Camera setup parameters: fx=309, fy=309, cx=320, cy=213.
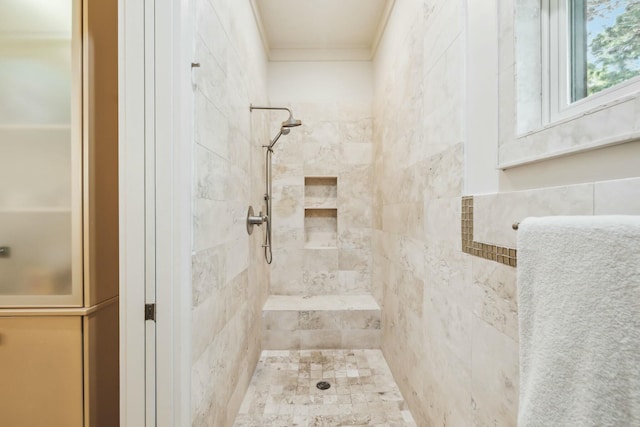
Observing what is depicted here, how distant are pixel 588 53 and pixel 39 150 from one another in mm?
1831

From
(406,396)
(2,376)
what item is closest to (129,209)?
(2,376)

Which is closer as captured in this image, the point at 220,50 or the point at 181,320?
the point at 181,320

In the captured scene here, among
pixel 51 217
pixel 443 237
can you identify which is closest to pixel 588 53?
pixel 443 237

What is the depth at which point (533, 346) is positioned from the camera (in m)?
0.62

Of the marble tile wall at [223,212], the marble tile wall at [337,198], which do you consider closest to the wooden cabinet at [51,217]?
the marble tile wall at [223,212]

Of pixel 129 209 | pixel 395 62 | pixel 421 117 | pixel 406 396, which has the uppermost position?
pixel 395 62

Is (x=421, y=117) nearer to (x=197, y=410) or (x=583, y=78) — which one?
(x=583, y=78)

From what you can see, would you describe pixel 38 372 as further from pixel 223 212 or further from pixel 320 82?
pixel 320 82

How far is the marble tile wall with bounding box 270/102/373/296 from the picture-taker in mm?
3090

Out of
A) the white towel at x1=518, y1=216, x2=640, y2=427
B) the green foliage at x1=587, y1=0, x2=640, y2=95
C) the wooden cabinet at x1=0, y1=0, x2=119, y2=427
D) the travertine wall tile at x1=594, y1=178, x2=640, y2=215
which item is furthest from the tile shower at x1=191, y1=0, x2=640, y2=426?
the wooden cabinet at x1=0, y1=0, x2=119, y2=427

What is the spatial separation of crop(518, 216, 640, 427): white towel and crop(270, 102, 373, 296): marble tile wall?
8.08 feet

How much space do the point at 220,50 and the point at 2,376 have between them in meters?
1.61

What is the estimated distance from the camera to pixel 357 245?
3.12 meters

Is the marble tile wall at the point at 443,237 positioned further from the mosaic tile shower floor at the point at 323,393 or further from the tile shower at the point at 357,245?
the mosaic tile shower floor at the point at 323,393
